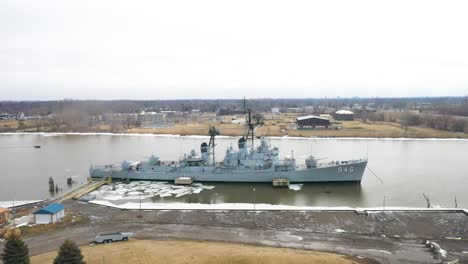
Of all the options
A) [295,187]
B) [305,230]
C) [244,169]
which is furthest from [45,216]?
[295,187]

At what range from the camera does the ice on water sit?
3033cm

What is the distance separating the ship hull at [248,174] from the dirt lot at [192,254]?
15.0 meters

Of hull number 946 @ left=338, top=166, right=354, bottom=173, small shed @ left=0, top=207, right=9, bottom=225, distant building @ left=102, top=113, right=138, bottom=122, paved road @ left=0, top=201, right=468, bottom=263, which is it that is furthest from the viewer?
distant building @ left=102, top=113, right=138, bottom=122

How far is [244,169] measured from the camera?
3422 cm

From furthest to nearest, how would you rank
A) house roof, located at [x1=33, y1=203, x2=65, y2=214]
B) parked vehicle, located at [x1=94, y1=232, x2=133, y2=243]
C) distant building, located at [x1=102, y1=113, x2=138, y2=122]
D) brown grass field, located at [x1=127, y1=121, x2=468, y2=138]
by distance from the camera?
distant building, located at [x1=102, y1=113, x2=138, y2=122] → brown grass field, located at [x1=127, y1=121, x2=468, y2=138] → house roof, located at [x1=33, y1=203, x2=65, y2=214] → parked vehicle, located at [x1=94, y1=232, x2=133, y2=243]

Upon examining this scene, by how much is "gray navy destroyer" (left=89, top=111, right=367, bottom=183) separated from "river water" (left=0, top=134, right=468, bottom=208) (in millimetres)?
818

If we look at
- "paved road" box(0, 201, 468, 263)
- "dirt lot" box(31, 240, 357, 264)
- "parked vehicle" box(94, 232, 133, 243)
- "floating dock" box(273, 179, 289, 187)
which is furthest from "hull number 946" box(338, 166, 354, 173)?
"parked vehicle" box(94, 232, 133, 243)

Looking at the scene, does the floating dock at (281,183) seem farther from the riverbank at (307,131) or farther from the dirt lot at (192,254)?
the riverbank at (307,131)

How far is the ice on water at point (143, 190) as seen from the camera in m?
30.3

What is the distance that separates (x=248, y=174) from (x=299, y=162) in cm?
Result: 1014

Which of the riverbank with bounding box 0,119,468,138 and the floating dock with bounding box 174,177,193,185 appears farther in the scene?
the riverbank with bounding box 0,119,468,138

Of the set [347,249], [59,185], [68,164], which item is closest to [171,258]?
[347,249]

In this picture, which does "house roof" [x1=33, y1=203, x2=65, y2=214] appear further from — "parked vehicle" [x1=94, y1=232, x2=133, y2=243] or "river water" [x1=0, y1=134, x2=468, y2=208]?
"river water" [x1=0, y1=134, x2=468, y2=208]

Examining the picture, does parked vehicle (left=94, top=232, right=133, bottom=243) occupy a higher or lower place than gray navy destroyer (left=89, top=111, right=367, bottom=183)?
lower
